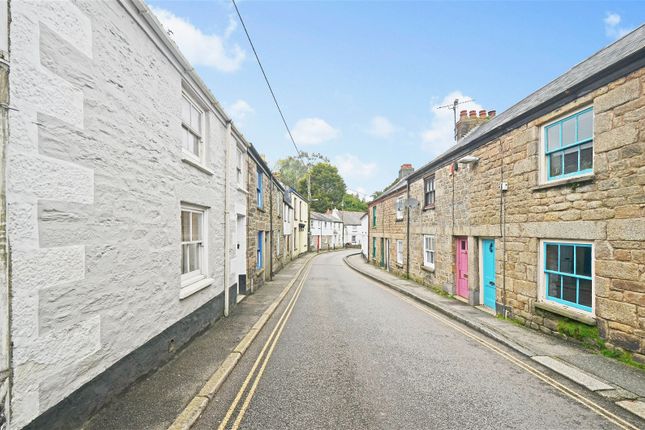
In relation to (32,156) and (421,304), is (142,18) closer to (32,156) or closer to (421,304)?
(32,156)

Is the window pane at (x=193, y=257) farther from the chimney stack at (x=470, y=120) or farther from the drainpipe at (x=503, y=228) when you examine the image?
the chimney stack at (x=470, y=120)

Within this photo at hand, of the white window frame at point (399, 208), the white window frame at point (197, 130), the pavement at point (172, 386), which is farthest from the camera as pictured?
the white window frame at point (399, 208)

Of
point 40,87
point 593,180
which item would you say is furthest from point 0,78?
point 593,180

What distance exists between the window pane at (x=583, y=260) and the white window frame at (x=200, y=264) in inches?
294

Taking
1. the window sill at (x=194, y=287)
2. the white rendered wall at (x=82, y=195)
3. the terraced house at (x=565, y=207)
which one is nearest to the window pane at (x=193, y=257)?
the window sill at (x=194, y=287)

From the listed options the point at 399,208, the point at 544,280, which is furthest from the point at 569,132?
the point at 399,208

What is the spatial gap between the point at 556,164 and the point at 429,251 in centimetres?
703

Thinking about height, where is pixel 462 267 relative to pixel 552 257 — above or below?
below

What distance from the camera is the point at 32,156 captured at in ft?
8.48

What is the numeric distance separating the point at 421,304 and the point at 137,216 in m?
8.90

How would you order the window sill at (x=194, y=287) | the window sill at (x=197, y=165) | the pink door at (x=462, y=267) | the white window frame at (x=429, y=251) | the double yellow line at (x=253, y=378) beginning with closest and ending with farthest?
the double yellow line at (x=253, y=378) < the window sill at (x=194, y=287) < the window sill at (x=197, y=165) < the pink door at (x=462, y=267) < the white window frame at (x=429, y=251)

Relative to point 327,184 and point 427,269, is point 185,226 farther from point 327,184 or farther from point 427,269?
point 327,184

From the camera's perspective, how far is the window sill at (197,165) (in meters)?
5.47

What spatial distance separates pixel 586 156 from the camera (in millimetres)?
5742
